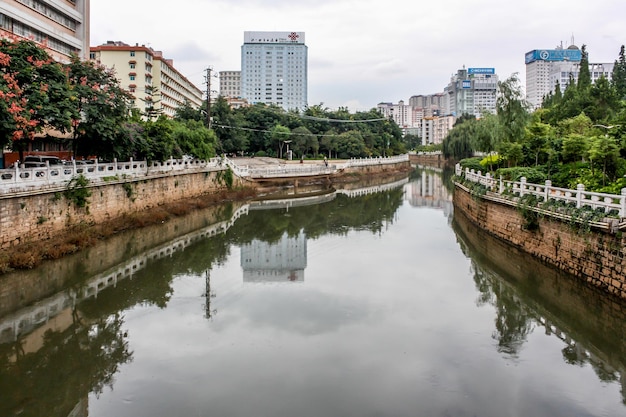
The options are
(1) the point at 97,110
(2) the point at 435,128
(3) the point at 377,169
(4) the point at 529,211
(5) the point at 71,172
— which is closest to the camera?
(4) the point at 529,211

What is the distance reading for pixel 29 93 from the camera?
14711mm

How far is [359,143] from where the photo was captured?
2227 inches

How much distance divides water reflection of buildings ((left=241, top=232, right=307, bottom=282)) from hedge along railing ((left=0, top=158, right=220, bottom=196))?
5824 millimetres

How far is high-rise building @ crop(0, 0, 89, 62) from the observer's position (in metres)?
22.8

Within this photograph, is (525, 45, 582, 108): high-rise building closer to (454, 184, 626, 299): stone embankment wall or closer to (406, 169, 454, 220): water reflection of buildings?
(406, 169, 454, 220): water reflection of buildings

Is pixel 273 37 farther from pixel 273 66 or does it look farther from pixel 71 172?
pixel 71 172

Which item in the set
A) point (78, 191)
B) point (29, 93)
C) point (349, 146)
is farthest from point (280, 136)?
point (29, 93)

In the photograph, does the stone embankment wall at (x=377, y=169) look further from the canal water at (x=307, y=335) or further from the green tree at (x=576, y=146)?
the canal water at (x=307, y=335)

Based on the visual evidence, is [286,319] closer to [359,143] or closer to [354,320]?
[354,320]

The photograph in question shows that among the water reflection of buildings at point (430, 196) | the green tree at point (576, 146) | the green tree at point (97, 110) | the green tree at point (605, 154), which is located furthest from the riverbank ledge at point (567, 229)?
the green tree at point (97, 110)

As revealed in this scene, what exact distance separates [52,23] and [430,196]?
25362 mm

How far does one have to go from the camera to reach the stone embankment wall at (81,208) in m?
13.5

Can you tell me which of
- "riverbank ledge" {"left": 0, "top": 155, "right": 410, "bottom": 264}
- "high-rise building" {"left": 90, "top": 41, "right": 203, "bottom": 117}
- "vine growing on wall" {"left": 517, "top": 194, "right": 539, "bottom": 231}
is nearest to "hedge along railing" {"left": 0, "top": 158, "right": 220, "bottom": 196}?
"riverbank ledge" {"left": 0, "top": 155, "right": 410, "bottom": 264}

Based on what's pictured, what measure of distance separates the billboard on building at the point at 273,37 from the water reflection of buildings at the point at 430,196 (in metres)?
80.8
